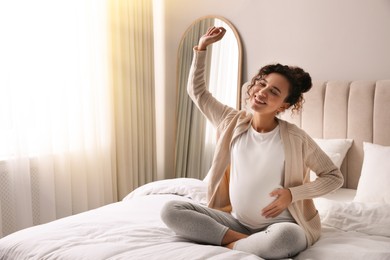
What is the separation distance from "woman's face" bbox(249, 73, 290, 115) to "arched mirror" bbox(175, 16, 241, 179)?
1.37 m

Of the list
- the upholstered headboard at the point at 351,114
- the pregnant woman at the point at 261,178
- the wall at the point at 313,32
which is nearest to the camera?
the pregnant woman at the point at 261,178

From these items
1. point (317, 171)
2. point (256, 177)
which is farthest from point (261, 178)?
point (317, 171)

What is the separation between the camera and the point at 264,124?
5.94ft

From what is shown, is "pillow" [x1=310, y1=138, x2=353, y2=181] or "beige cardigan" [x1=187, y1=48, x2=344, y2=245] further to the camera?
"pillow" [x1=310, y1=138, x2=353, y2=181]

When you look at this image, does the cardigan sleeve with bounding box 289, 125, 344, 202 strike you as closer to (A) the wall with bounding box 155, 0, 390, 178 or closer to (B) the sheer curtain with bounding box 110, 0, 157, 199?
(A) the wall with bounding box 155, 0, 390, 178

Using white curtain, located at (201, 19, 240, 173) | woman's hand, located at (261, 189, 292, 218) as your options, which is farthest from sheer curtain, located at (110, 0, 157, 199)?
woman's hand, located at (261, 189, 292, 218)

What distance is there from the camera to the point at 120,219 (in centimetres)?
183

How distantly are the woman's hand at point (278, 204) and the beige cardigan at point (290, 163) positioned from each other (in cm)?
3

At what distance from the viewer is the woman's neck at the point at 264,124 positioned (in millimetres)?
1804

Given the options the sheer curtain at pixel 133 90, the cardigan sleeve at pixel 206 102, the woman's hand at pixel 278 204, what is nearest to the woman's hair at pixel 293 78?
the cardigan sleeve at pixel 206 102

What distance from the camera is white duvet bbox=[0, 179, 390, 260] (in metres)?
1.43

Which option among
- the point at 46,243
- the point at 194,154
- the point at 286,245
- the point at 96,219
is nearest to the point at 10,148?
the point at 96,219

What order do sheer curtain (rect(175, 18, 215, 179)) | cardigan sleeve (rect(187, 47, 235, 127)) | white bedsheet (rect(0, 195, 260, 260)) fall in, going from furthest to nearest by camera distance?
1. sheer curtain (rect(175, 18, 215, 179))
2. cardigan sleeve (rect(187, 47, 235, 127))
3. white bedsheet (rect(0, 195, 260, 260))

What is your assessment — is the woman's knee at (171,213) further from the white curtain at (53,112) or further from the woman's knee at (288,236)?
the white curtain at (53,112)
